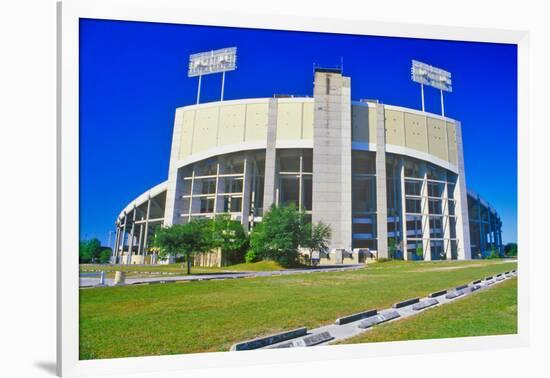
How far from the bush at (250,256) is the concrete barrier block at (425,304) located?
4624 millimetres

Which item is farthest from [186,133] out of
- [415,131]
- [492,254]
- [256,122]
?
[492,254]

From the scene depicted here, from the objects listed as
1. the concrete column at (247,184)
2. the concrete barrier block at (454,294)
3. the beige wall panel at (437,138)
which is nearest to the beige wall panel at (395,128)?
the beige wall panel at (437,138)

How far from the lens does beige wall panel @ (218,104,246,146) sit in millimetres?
12352

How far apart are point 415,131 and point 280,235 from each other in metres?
5.12

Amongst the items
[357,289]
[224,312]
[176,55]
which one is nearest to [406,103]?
[357,289]

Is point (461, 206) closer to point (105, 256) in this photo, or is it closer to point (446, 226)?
point (446, 226)

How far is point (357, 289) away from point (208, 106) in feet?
17.4

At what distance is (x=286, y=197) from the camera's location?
15.5 metres

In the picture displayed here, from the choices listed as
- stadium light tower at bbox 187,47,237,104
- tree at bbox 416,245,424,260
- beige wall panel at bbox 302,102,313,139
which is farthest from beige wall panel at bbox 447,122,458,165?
stadium light tower at bbox 187,47,237,104

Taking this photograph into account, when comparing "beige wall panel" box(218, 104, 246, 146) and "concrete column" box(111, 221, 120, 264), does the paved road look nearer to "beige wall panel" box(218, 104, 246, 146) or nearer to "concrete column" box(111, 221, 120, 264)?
"concrete column" box(111, 221, 120, 264)

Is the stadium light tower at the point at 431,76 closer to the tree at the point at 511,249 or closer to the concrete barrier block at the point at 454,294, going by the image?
the tree at the point at 511,249

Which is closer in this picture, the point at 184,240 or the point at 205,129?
the point at 184,240

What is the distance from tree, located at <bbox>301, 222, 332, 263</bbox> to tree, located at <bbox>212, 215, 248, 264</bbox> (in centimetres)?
153
